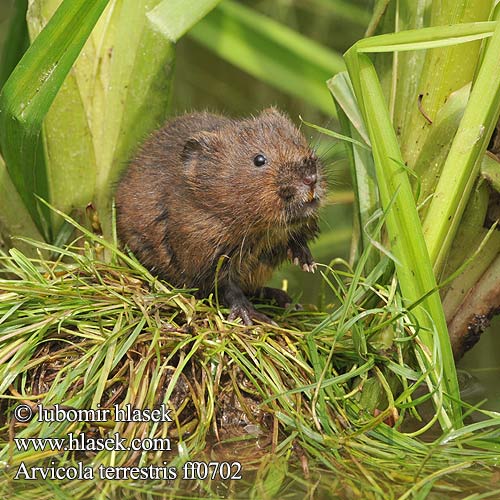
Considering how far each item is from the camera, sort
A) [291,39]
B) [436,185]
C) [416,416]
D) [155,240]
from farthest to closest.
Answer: [291,39], [155,240], [436,185], [416,416]

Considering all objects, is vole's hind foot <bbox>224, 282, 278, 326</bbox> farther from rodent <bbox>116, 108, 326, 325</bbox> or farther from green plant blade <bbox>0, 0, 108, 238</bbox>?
green plant blade <bbox>0, 0, 108, 238</bbox>

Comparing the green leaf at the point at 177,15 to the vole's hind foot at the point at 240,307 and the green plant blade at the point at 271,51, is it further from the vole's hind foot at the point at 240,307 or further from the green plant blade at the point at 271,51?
the green plant blade at the point at 271,51

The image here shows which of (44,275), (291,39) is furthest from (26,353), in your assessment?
(291,39)

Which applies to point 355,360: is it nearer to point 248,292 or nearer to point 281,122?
point 248,292

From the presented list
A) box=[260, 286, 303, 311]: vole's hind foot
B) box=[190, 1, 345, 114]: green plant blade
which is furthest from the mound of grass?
box=[190, 1, 345, 114]: green plant blade

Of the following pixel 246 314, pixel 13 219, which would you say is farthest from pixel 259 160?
pixel 13 219

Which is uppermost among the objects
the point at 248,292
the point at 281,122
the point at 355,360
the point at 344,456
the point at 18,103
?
the point at 18,103

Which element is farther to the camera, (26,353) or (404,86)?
(404,86)
